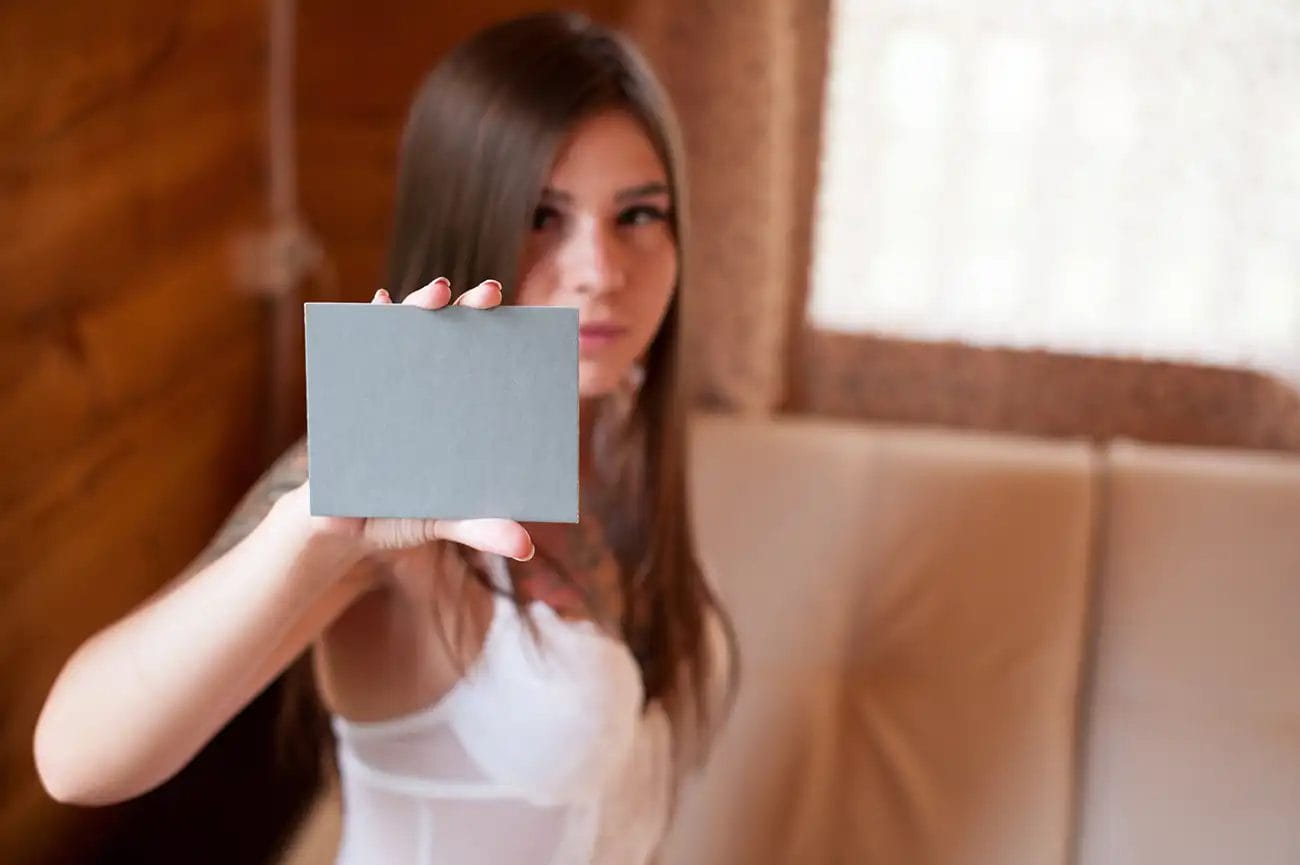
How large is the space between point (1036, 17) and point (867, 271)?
38 centimetres

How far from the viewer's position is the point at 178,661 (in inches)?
29.2

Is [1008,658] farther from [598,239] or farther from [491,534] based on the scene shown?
[491,534]

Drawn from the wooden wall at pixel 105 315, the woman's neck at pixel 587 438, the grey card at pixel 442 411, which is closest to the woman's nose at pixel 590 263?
the woman's neck at pixel 587 438

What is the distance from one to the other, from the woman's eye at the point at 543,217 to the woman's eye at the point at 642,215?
0.21 ft

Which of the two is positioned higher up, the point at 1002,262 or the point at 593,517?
the point at 1002,262

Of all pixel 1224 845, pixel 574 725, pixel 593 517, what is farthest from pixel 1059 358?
pixel 574 725

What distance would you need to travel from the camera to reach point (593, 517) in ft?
3.98

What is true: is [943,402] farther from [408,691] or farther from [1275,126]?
[408,691]

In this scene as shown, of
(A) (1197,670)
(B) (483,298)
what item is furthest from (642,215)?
(A) (1197,670)

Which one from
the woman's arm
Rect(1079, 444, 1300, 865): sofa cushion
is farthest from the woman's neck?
Rect(1079, 444, 1300, 865): sofa cushion

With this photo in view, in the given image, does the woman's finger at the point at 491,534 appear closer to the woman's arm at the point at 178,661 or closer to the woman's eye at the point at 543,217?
the woman's arm at the point at 178,661

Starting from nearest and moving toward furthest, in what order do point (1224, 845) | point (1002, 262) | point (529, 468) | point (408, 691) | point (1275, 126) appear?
point (529, 468) → point (408, 691) → point (1224, 845) → point (1275, 126) → point (1002, 262)

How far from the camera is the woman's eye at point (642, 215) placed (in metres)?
1.04

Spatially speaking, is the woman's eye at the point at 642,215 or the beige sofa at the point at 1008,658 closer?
the woman's eye at the point at 642,215
